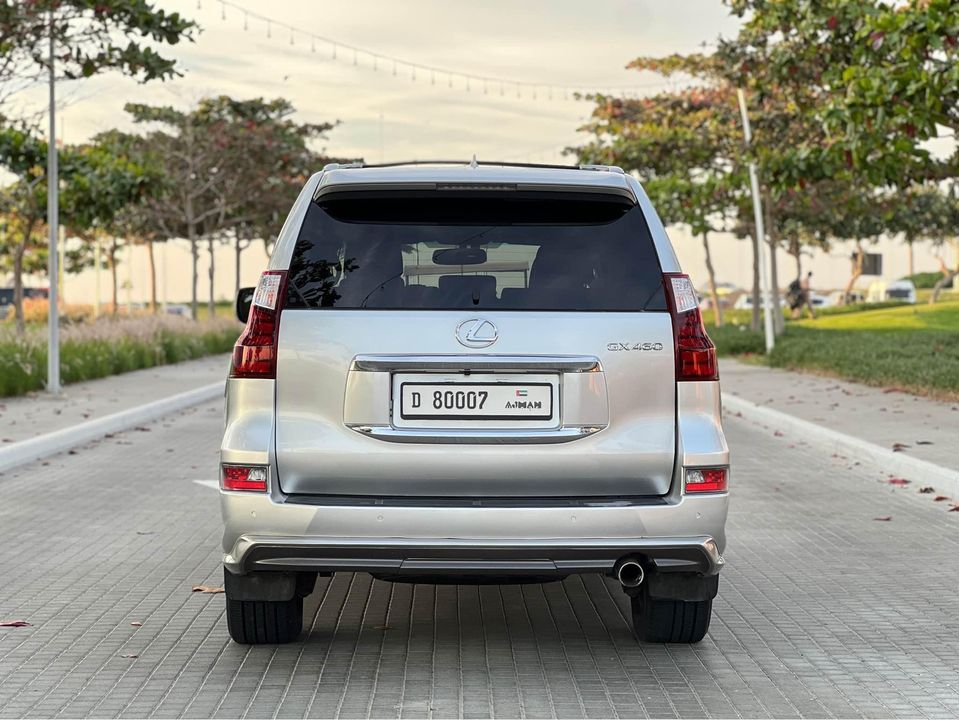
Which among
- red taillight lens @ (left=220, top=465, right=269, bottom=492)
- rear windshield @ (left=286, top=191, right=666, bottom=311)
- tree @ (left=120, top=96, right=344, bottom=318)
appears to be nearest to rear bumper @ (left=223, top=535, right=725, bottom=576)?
red taillight lens @ (left=220, top=465, right=269, bottom=492)

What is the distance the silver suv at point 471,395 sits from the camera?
217 inches

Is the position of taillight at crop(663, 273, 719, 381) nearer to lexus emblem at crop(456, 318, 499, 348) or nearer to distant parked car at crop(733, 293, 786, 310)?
lexus emblem at crop(456, 318, 499, 348)

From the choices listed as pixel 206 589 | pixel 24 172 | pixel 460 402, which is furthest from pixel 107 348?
pixel 460 402

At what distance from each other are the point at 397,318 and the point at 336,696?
1.41m

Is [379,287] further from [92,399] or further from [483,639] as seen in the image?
[92,399]

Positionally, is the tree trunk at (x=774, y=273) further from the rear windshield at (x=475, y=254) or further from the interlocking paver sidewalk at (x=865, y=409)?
the rear windshield at (x=475, y=254)

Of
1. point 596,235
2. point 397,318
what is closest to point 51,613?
point 397,318

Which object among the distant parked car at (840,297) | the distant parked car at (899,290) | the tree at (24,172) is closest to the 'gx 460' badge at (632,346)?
the tree at (24,172)

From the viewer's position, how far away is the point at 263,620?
6.21 meters

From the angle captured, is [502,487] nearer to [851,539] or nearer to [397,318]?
[397,318]

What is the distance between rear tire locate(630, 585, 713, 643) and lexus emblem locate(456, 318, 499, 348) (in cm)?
133

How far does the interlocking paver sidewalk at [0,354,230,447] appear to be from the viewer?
1692cm

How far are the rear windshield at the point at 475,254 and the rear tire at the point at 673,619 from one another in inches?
52.5

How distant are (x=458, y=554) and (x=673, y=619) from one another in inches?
49.0
